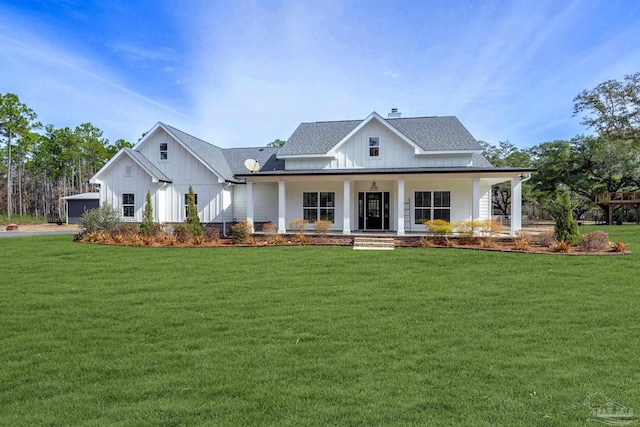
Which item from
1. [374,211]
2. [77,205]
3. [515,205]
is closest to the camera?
[515,205]

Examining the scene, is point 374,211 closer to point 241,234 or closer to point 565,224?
point 241,234

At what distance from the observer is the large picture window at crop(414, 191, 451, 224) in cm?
1758

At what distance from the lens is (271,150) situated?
75.1 ft

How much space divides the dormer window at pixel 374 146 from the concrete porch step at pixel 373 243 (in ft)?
16.0

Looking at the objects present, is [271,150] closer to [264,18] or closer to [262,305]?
[264,18]

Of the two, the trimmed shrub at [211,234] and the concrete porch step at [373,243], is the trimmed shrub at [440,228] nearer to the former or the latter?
the concrete porch step at [373,243]

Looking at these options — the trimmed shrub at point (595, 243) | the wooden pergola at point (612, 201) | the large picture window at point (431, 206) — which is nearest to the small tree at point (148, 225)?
the large picture window at point (431, 206)

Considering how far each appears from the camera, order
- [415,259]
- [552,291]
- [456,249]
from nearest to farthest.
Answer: [552,291] → [415,259] → [456,249]

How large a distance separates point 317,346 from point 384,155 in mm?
14084

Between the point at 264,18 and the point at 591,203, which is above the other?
the point at 264,18

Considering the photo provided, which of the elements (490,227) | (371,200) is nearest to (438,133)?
(371,200)

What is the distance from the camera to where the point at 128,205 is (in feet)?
62.3

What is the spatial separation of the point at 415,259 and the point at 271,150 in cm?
1414

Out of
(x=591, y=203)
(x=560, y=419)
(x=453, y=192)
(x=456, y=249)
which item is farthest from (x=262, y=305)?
(x=591, y=203)
